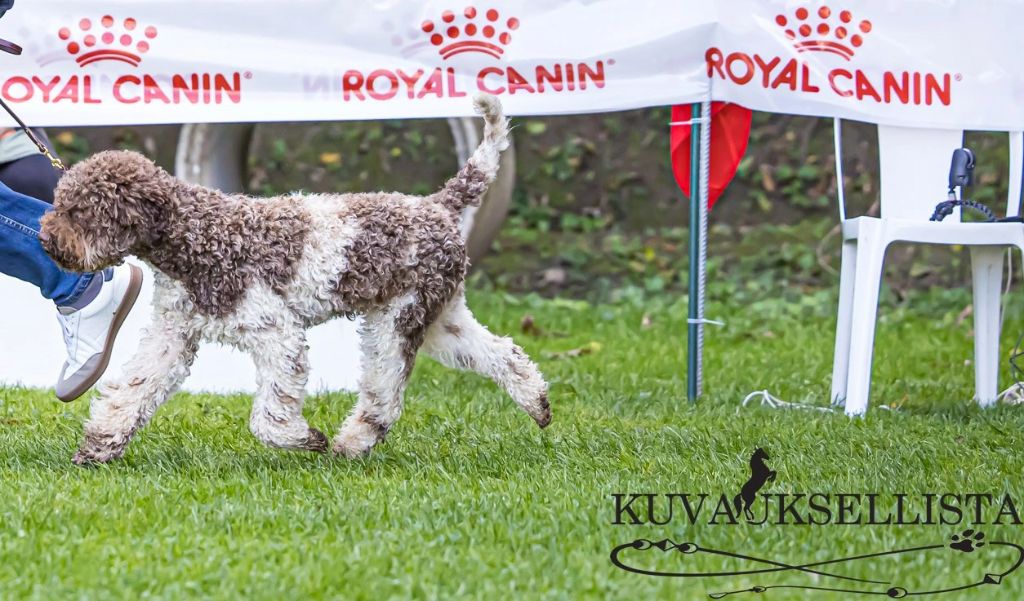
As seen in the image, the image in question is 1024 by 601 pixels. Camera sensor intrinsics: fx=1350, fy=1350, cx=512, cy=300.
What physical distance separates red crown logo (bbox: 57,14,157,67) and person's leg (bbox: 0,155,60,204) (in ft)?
2.16

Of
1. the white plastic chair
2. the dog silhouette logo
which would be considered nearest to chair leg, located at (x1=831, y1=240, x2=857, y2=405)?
the white plastic chair

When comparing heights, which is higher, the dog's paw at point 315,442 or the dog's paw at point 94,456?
the dog's paw at point 315,442

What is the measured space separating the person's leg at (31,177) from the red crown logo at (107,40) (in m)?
0.66

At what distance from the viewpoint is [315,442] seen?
4.02m

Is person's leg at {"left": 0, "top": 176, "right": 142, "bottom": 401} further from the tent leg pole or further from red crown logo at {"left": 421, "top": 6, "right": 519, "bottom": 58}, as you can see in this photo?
the tent leg pole

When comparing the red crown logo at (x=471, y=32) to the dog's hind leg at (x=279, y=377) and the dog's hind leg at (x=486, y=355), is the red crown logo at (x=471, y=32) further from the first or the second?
the dog's hind leg at (x=279, y=377)

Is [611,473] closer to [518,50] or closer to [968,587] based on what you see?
[968,587]

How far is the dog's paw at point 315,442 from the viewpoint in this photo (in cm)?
399

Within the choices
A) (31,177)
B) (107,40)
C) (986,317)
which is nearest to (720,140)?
(986,317)

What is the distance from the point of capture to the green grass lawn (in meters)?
2.96

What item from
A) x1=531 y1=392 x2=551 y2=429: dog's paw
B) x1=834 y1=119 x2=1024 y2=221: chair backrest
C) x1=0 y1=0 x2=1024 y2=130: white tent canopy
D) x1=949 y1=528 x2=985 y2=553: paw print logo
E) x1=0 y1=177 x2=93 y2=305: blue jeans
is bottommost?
x1=949 y1=528 x2=985 y2=553: paw print logo

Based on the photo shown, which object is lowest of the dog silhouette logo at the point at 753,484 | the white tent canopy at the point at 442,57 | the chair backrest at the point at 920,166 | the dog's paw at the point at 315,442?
the dog silhouette logo at the point at 753,484

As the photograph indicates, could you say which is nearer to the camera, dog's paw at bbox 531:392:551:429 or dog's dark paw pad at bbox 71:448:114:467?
dog's dark paw pad at bbox 71:448:114:467

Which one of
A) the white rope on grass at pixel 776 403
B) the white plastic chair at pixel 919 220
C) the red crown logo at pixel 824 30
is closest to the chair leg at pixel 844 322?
the white plastic chair at pixel 919 220
